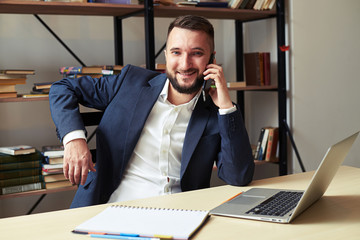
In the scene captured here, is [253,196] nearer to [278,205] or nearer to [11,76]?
[278,205]

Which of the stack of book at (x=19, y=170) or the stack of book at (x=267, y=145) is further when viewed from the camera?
the stack of book at (x=267, y=145)

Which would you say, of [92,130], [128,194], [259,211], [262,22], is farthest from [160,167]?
[262,22]

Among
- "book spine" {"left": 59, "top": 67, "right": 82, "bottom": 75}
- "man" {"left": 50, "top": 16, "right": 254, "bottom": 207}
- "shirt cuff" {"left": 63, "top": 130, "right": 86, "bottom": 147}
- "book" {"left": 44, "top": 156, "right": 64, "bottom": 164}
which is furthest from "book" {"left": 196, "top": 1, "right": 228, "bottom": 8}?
"shirt cuff" {"left": 63, "top": 130, "right": 86, "bottom": 147}

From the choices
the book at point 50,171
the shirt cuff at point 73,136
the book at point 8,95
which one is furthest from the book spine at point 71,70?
the shirt cuff at point 73,136

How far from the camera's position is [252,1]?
3.04m

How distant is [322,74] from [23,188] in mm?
2144

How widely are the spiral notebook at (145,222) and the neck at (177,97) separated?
2.26 feet

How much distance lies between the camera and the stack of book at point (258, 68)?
10.5 feet

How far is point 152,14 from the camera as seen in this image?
8.67 ft

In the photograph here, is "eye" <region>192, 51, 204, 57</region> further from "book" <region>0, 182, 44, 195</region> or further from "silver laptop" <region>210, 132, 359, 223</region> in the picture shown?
"book" <region>0, 182, 44, 195</region>

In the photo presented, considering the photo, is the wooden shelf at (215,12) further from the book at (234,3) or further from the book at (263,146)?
the book at (263,146)

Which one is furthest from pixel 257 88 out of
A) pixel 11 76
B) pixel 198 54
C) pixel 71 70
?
pixel 11 76

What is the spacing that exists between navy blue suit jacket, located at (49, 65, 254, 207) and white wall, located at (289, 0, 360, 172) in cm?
162

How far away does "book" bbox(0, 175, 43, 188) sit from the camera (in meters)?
2.49
